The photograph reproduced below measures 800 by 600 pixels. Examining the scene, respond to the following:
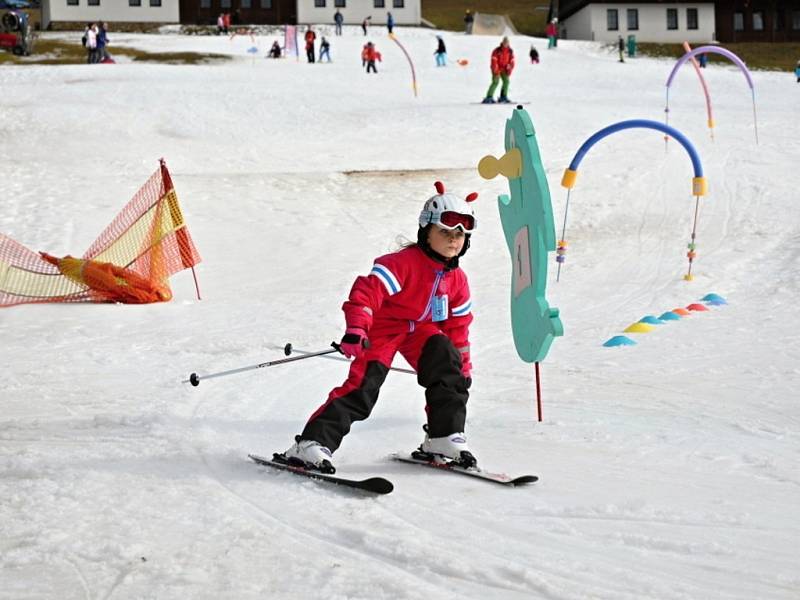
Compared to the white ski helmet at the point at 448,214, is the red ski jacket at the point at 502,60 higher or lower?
higher

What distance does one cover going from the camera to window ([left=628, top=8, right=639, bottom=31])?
56219 millimetres

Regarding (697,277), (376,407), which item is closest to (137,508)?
→ (376,407)

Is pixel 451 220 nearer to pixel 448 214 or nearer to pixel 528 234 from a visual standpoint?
pixel 448 214

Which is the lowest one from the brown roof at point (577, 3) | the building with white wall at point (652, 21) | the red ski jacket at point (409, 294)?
the red ski jacket at point (409, 294)

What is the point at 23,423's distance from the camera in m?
6.01

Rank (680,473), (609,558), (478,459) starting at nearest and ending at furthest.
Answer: (609,558), (680,473), (478,459)

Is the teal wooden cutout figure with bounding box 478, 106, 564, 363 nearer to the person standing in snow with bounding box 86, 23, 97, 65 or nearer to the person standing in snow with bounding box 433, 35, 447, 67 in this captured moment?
the person standing in snow with bounding box 433, 35, 447, 67

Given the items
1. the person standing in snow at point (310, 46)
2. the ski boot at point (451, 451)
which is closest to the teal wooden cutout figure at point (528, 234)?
the ski boot at point (451, 451)

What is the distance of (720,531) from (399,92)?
2482cm

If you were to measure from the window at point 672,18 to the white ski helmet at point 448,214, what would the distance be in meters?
55.0

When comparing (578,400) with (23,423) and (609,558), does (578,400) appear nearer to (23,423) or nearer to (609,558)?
(609,558)

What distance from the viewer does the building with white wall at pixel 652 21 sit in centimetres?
5606

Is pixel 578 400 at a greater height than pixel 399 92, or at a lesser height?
lesser

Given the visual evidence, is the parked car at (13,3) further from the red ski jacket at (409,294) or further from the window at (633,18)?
the red ski jacket at (409,294)
